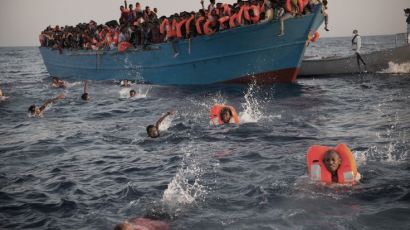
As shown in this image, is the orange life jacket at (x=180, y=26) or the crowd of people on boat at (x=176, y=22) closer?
the crowd of people on boat at (x=176, y=22)

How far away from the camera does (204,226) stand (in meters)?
5.57

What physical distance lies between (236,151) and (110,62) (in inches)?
619

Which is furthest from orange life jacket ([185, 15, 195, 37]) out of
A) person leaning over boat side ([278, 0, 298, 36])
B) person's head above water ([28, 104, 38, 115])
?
person's head above water ([28, 104, 38, 115])

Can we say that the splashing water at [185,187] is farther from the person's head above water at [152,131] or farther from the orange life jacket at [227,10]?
the orange life jacket at [227,10]

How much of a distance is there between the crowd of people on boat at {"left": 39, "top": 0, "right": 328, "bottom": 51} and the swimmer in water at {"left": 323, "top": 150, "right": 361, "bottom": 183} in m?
10.1

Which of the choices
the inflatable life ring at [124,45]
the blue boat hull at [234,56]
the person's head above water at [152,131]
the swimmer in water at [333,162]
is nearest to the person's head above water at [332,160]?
the swimmer in water at [333,162]

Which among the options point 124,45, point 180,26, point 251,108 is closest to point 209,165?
point 251,108

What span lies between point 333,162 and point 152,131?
17.3ft

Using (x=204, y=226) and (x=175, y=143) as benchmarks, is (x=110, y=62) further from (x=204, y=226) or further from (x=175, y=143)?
(x=204, y=226)

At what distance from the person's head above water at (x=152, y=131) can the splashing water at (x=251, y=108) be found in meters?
2.73

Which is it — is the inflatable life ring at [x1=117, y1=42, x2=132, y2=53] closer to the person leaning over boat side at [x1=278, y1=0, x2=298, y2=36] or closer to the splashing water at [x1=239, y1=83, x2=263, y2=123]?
the splashing water at [x1=239, y1=83, x2=263, y2=123]

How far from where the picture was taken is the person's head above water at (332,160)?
618cm

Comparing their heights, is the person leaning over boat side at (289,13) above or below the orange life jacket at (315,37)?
above

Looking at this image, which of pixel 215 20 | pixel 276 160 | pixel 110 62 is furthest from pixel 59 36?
pixel 276 160
